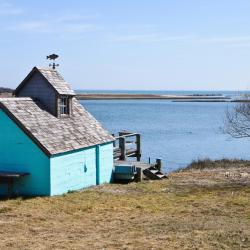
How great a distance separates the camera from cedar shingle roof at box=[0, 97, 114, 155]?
22219 millimetres

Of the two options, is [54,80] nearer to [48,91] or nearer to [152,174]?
[48,91]

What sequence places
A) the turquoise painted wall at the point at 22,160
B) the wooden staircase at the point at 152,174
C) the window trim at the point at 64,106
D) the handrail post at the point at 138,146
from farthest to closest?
the handrail post at the point at 138,146
the wooden staircase at the point at 152,174
the window trim at the point at 64,106
the turquoise painted wall at the point at 22,160

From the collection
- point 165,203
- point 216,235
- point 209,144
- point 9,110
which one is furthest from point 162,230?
point 209,144

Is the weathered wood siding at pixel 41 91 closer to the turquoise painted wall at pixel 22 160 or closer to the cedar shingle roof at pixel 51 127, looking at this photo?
the cedar shingle roof at pixel 51 127

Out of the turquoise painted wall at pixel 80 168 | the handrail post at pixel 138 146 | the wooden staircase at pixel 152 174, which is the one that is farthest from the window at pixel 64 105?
the handrail post at pixel 138 146

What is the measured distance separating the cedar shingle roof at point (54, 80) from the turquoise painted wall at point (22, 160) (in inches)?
116

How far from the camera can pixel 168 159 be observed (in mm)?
45156

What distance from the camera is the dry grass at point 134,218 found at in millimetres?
14156

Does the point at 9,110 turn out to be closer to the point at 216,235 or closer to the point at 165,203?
the point at 165,203

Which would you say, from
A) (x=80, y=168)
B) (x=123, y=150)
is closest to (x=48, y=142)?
(x=80, y=168)

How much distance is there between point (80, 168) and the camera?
24.1 meters

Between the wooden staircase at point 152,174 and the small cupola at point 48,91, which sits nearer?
the small cupola at point 48,91

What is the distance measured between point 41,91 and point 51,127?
7.38 feet

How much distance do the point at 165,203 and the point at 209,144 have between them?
38237 millimetres
